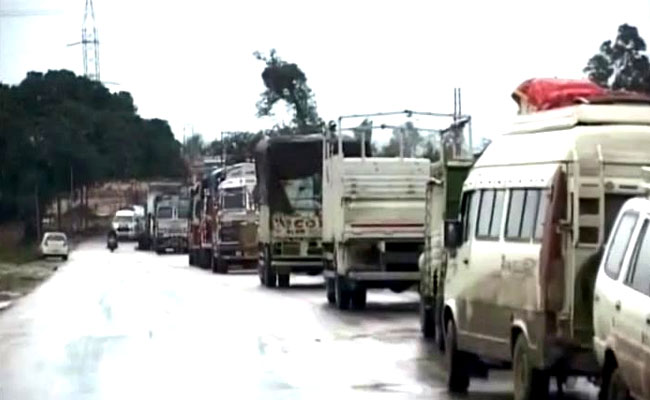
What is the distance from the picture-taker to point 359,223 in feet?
108

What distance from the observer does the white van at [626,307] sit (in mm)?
11688

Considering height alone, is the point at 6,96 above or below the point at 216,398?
above

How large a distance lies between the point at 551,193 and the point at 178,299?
24.3 meters

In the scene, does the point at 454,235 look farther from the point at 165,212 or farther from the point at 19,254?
the point at 165,212

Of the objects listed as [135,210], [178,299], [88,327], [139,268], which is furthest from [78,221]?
[88,327]

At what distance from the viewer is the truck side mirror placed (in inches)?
711

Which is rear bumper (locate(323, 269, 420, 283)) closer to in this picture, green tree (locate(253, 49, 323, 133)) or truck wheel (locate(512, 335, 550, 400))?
truck wheel (locate(512, 335, 550, 400))

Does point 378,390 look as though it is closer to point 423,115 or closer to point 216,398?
point 216,398

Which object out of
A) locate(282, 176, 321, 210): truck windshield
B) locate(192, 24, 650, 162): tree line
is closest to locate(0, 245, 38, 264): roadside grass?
locate(192, 24, 650, 162): tree line

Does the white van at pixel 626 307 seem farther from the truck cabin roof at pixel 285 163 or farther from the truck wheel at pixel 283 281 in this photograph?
the truck wheel at pixel 283 281

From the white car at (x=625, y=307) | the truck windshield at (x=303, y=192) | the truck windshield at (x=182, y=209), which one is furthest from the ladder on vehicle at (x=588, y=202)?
the truck windshield at (x=182, y=209)

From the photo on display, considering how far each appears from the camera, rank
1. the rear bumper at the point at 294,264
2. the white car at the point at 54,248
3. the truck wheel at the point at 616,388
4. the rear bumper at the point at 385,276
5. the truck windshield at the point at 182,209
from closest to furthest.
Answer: the truck wheel at the point at 616,388, the rear bumper at the point at 385,276, the rear bumper at the point at 294,264, the white car at the point at 54,248, the truck windshield at the point at 182,209

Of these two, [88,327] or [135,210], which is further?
[135,210]

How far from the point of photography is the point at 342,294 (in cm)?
3384
